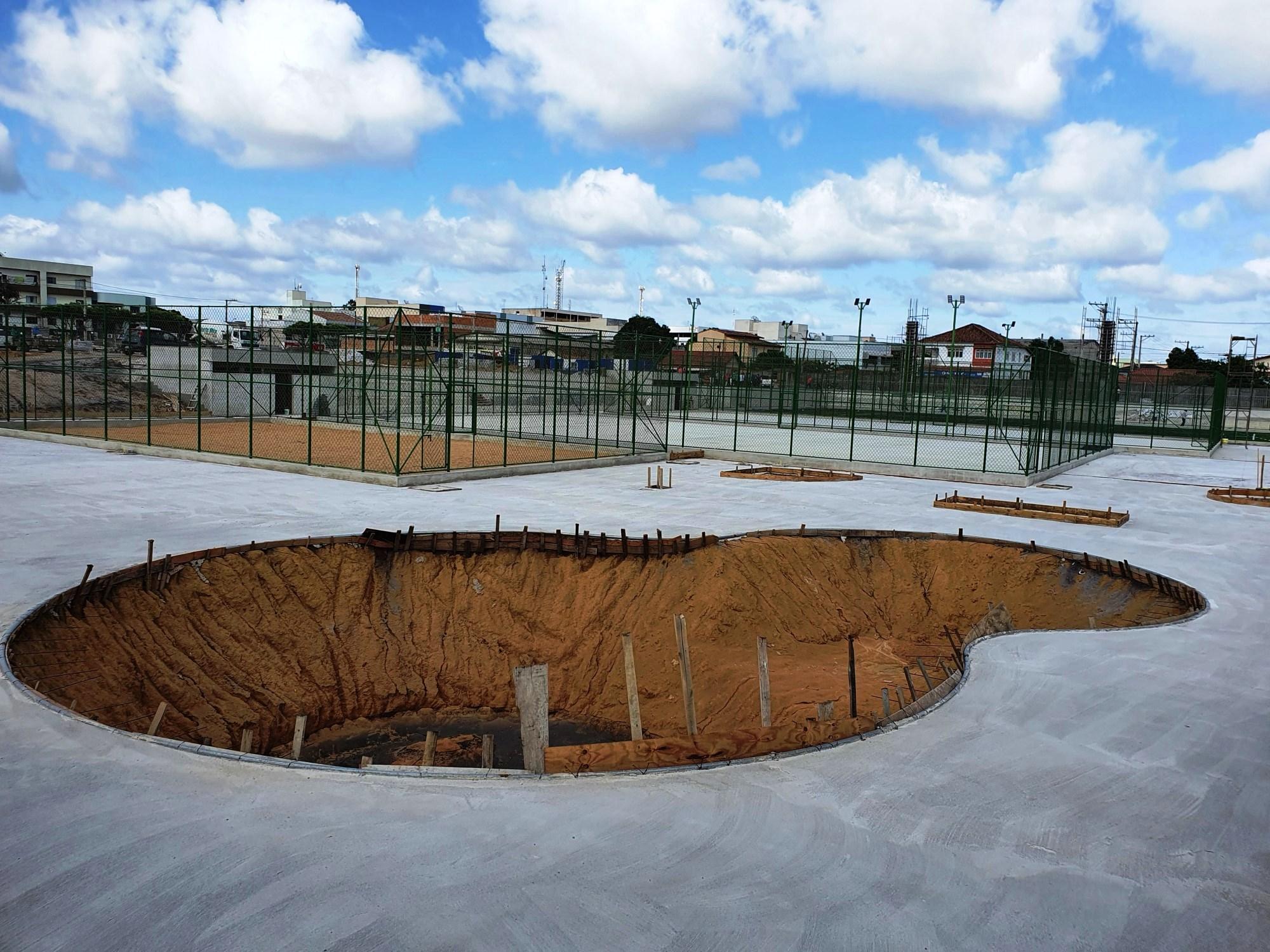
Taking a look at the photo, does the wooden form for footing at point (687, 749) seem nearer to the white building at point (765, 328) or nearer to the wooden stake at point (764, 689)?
the wooden stake at point (764, 689)

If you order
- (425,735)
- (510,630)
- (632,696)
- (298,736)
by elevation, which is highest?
(632,696)

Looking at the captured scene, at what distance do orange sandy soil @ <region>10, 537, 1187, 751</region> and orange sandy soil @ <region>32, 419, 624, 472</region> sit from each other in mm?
7299

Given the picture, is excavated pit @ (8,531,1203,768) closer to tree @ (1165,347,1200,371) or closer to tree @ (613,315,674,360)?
tree @ (613,315,674,360)

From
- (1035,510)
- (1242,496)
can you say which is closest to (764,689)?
(1035,510)

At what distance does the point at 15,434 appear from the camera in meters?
25.4

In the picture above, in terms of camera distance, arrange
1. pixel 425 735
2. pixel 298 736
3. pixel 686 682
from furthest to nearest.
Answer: pixel 425 735 → pixel 686 682 → pixel 298 736

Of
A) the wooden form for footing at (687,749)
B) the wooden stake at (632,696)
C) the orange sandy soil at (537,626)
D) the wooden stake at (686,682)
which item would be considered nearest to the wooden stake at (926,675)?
the orange sandy soil at (537,626)

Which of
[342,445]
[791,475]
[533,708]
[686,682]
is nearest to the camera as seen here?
[533,708]

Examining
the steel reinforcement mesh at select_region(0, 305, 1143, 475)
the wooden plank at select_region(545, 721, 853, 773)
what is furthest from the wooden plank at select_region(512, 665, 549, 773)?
the steel reinforcement mesh at select_region(0, 305, 1143, 475)

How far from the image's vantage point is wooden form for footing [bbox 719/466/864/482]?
2064 centimetres

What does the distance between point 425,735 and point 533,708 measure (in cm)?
440

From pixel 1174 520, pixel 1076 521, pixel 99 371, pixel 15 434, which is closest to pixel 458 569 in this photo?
pixel 1076 521

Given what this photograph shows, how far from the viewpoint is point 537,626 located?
1134cm

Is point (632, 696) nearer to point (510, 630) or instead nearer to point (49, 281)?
point (510, 630)
